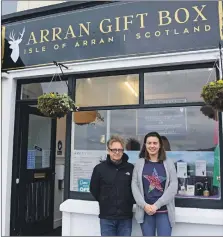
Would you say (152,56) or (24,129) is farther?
(24,129)

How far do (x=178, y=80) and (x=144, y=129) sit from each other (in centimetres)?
83

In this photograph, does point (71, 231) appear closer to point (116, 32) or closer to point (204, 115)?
point (204, 115)

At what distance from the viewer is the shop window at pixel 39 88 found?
4.94 metres

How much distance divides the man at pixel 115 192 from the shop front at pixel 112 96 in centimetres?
70

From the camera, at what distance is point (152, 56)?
4230 mm

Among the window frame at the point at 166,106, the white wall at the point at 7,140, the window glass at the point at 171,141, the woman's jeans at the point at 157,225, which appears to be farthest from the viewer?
the white wall at the point at 7,140

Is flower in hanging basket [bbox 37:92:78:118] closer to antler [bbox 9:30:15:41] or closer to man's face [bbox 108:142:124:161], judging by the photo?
man's face [bbox 108:142:124:161]

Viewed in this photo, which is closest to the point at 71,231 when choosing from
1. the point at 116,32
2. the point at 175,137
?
the point at 175,137

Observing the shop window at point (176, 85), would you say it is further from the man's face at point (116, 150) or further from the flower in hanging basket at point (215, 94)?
the man's face at point (116, 150)

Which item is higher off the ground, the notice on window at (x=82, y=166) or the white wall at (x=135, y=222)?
the notice on window at (x=82, y=166)

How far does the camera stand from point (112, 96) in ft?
15.0

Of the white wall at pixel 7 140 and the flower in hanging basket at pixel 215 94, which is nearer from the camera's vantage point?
the flower in hanging basket at pixel 215 94

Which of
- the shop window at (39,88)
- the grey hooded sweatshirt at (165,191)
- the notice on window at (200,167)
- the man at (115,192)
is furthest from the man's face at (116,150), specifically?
the shop window at (39,88)

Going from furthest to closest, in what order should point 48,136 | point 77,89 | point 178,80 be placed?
point 48,136 < point 77,89 < point 178,80
